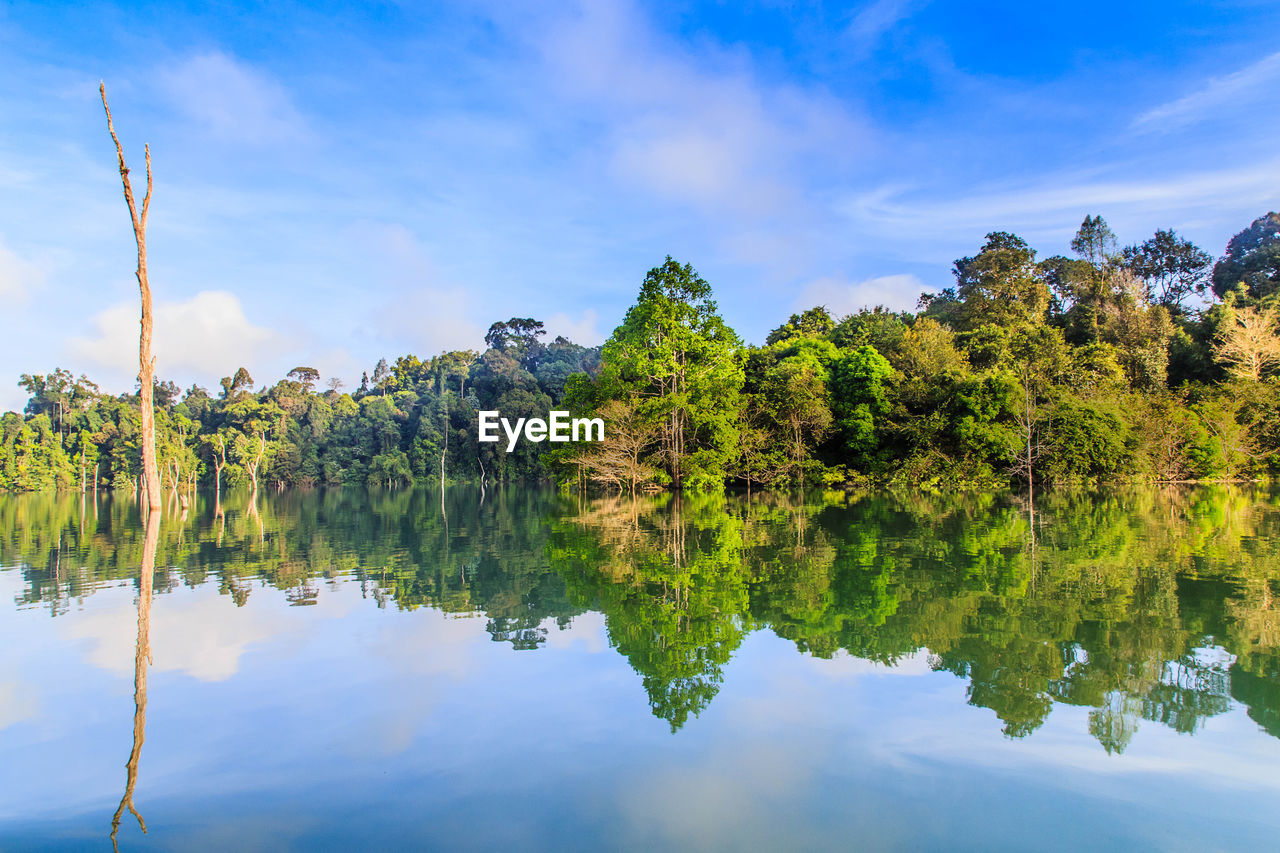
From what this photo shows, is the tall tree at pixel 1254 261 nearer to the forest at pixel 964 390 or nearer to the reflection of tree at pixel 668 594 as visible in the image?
the forest at pixel 964 390

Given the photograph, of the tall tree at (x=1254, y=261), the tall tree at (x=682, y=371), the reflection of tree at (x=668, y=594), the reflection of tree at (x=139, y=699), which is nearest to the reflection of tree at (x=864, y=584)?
the reflection of tree at (x=668, y=594)

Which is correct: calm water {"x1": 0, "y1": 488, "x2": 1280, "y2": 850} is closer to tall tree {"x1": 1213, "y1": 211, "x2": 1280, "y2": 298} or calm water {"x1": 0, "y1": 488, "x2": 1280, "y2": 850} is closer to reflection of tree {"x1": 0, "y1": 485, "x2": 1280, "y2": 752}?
reflection of tree {"x1": 0, "y1": 485, "x2": 1280, "y2": 752}

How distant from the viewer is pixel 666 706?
16.0 ft

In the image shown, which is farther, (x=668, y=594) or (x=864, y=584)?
(x=864, y=584)

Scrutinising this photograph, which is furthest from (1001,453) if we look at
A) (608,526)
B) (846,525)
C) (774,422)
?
(608,526)

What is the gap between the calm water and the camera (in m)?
3.38

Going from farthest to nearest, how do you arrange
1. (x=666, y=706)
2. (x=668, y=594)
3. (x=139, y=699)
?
(x=668, y=594) < (x=139, y=699) < (x=666, y=706)

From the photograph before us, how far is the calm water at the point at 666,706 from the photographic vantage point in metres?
3.38

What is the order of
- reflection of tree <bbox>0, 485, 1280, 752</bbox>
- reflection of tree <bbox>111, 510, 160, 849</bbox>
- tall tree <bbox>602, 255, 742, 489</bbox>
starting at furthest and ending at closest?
1. tall tree <bbox>602, 255, 742, 489</bbox>
2. reflection of tree <bbox>0, 485, 1280, 752</bbox>
3. reflection of tree <bbox>111, 510, 160, 849</bbox>

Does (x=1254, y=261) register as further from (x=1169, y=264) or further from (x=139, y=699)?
(x=139, y=699)

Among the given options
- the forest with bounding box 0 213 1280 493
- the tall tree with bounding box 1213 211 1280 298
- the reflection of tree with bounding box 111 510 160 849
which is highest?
the tall tree with bounding box 1213 211 1280 298

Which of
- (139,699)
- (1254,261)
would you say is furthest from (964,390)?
(139,699)

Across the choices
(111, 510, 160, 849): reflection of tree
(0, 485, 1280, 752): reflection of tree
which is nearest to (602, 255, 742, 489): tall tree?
(0, 485, 1280, 752): reflection of tree

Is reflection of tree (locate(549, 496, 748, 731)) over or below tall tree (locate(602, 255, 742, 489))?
below
